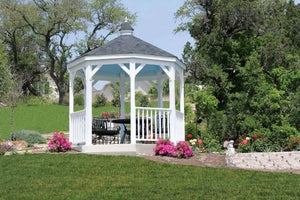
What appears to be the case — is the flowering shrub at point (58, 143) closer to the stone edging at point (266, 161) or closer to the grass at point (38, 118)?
the stone edging at point (266, 161)

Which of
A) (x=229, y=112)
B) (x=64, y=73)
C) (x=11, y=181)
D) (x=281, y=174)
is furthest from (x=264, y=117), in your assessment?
(x=64, y=73)

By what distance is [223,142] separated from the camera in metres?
17.5

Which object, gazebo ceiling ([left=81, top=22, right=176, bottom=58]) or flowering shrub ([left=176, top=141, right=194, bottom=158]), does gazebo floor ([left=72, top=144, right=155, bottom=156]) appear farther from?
gazebo ceiling ([left=81, top=22, right=176, bottom=58])

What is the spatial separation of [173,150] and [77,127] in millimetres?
2865

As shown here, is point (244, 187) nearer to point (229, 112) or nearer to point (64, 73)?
point (229, 112)

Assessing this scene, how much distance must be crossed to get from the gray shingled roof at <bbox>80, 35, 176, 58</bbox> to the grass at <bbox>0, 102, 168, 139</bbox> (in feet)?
32.6

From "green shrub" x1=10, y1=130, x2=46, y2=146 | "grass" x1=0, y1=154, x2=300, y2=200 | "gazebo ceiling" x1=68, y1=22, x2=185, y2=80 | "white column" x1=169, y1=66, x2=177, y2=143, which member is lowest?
"grass" x1=0, y1=154, x2=300, y2=200

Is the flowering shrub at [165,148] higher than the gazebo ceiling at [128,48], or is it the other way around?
the gazebo ceiling at [128,48]

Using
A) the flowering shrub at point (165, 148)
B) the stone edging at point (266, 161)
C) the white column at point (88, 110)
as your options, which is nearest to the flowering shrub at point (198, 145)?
the stone edging at point (266, 161)

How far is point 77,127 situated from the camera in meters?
13.8

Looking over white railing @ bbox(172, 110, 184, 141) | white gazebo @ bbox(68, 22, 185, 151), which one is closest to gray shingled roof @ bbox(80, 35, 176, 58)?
white gazebo @ bbox(68, 22, 185, 151)

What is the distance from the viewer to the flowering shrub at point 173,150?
12.5 meters

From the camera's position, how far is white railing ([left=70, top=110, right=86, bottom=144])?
44.1 ft

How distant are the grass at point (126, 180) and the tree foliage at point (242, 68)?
6680mm
